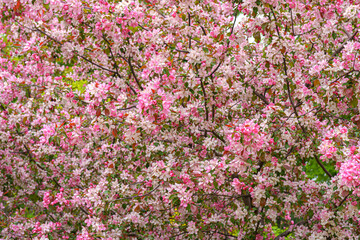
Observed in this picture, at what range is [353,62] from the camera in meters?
3.52

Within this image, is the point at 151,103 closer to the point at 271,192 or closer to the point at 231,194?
the point at 271,192

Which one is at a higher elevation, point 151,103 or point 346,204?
point 151,103

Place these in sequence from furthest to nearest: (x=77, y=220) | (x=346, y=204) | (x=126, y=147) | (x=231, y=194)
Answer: (x=77, y=220) → (x=231, y=194) → (x=126, y=147) → (x=346, y=204)

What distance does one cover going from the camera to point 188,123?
444 cm

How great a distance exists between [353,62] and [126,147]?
2855 mm

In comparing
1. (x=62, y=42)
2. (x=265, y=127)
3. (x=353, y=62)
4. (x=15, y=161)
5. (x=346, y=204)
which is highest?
(x=62, y=42)

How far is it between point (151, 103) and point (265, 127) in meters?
1.14

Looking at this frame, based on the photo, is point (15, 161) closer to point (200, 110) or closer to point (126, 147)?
point (126, 147)

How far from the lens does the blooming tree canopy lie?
143 inches

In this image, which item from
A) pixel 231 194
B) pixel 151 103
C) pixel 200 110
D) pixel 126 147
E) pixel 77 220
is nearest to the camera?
pixel 151 103

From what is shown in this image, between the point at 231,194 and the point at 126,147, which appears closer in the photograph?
the point at 126,147

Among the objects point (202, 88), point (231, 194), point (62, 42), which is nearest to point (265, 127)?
point (202, 88)

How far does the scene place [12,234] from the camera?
5219mm

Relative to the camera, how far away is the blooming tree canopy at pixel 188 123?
3.63 meters
